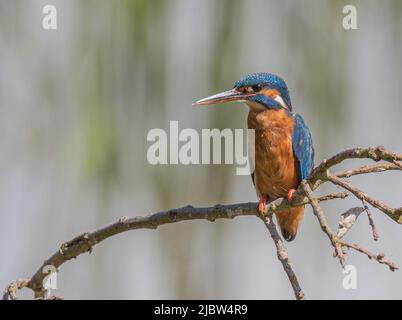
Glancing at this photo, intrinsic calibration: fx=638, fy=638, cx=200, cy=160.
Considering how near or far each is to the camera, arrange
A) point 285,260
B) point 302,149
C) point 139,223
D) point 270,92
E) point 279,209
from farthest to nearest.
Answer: point 270,92 → point 302,149 → point 279,209 → point 139,223 → point 285,260

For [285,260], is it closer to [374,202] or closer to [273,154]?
[374,202]

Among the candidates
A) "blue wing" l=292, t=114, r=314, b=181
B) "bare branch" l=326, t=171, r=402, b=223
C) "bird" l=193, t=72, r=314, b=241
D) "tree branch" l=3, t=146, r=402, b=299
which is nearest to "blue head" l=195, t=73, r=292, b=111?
"bird" l=193, t=72, r=314, b=241

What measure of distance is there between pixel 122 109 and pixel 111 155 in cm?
15

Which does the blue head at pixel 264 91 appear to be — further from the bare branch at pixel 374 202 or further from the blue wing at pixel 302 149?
the bare branch at pixel 374 202

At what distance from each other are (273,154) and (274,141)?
78mm

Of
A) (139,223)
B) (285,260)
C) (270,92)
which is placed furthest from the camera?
(270,92)

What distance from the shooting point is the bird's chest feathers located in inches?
144

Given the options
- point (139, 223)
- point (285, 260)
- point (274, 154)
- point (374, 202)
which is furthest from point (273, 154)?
point (374, 202)

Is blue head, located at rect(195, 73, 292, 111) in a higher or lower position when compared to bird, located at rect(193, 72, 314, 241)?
higher

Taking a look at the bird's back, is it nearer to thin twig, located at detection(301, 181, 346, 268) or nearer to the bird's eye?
the bird's eye

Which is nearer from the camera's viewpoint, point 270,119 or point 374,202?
point 374,202

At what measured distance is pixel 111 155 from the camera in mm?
2010

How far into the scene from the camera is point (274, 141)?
12.1 feet
